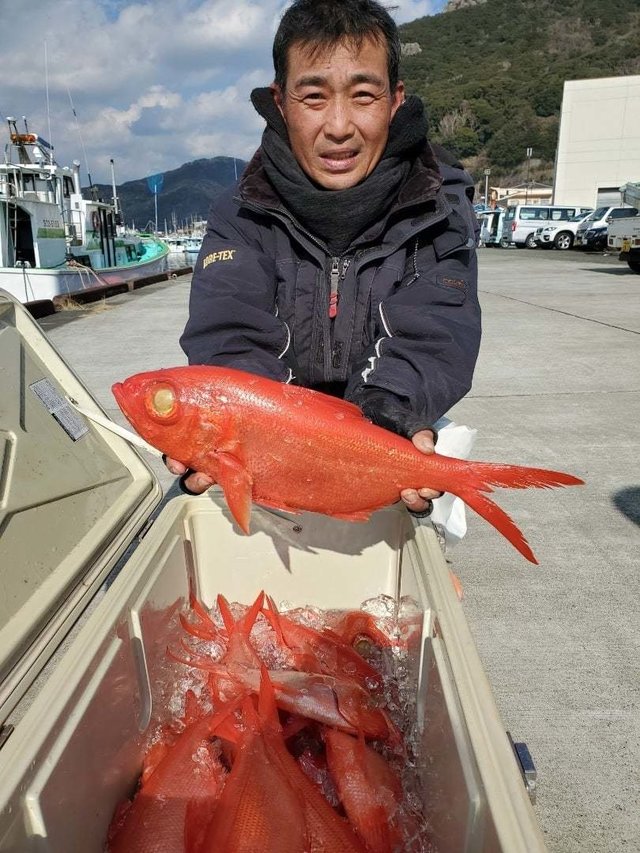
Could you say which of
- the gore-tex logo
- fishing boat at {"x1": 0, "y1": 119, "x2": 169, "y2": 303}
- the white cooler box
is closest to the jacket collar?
the gore-tex logo

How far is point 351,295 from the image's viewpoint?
2.20m

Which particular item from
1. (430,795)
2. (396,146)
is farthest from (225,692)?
(396,146)

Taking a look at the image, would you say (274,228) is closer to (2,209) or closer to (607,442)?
(607,442)

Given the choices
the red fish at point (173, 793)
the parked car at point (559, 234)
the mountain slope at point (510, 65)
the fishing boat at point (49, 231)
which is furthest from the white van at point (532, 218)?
the mountain slope at point (510, 65)

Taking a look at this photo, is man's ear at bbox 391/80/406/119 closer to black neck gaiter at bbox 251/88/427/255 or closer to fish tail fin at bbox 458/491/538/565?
black neck gaiter at bbox 251/88/427/255

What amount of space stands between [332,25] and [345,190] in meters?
0.47

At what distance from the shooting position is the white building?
40.8m

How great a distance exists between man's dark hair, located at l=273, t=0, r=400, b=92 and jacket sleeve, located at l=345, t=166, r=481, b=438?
538 millimetres

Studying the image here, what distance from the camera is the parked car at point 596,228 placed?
2355 centimetres

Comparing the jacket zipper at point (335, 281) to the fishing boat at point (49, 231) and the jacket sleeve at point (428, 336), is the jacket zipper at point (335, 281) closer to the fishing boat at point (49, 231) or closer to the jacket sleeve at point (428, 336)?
the jacket sleeve at point (428, 336)

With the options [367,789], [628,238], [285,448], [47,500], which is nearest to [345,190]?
[285,448]

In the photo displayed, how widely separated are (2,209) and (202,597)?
61.7 feet

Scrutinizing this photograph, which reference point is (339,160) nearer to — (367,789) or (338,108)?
(338,108)

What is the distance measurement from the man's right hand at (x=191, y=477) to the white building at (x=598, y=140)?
149ft
